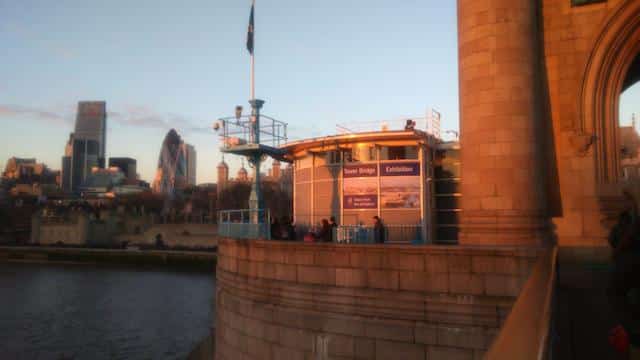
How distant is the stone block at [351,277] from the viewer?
10.2 metres

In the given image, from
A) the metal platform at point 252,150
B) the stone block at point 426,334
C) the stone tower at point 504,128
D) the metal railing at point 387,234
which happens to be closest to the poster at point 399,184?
the metal railing at point 387,234

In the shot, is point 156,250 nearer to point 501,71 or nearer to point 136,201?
point 501,71

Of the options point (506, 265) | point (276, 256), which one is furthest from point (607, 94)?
point (276, 256)

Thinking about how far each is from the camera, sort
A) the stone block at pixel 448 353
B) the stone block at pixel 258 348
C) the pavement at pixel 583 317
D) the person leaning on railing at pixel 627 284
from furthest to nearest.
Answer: the stone block at pixel 258 348, the stone block at pixel 448 353, the pavement at pixel 583 317, the person leaning on railing at pixel 627 284

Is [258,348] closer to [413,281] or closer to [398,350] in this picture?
[398,350]

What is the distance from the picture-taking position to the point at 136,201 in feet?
524

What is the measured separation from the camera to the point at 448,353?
924 cm

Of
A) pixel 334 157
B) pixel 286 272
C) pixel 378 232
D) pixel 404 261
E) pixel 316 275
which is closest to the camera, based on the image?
pixel 404 261

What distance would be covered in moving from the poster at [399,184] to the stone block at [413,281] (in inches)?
266

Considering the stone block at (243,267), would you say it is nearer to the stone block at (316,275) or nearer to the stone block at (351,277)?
the stone block at (316,275)

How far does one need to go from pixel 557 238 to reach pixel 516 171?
1.89m

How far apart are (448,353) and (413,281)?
1.38 m

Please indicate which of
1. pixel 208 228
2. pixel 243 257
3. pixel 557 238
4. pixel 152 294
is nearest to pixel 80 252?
pixel 208 228

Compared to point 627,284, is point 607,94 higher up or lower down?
higher up
